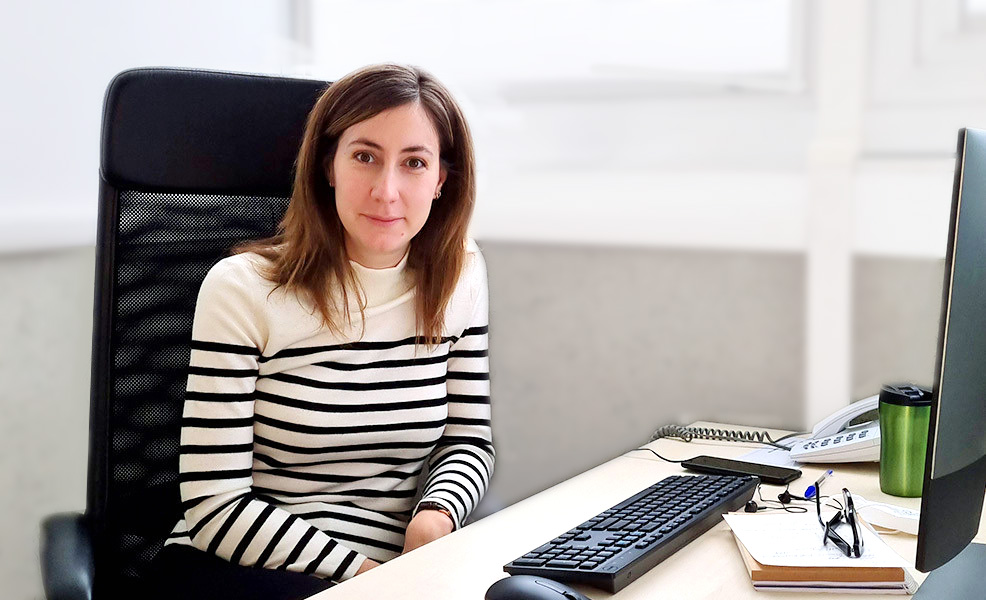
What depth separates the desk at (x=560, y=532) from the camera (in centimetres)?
97

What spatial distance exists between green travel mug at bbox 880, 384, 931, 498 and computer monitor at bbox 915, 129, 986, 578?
45 cm

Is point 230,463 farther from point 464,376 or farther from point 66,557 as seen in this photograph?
point 464,376

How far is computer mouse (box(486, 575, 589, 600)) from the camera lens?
34.1 inches

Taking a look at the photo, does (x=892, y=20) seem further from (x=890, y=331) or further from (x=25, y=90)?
(x=25, y=90)

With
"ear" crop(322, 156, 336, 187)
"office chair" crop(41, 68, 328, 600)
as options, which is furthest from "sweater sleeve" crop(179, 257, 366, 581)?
"ear" crop(322, 156, 336, 187)

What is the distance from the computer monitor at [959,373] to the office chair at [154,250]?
98cm

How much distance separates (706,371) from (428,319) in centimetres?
72

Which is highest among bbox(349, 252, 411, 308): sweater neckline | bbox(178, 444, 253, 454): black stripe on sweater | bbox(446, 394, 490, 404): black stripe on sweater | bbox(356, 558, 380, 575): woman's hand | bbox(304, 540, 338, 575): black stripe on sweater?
bbox(349, 252, 411, 308): sweater neckline

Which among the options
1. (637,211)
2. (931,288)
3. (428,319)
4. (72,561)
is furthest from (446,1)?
(72,561)

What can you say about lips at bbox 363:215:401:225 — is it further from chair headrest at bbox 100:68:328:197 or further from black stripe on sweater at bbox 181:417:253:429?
black stripe on sweater at bbox 181:417:253:429

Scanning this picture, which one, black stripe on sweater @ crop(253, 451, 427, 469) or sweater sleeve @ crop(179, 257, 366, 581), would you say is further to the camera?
black stripe on sweater @ crop(253, 451, 427, 469)

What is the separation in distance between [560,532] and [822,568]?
12.0 inches

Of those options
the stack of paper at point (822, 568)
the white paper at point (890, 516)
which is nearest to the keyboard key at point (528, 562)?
the stack of paper at point (822, 568)

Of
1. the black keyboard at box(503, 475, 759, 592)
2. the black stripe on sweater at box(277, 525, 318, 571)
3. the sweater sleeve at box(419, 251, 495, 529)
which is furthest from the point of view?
the sweater sleeve at box(419, 251, 495, 529)
